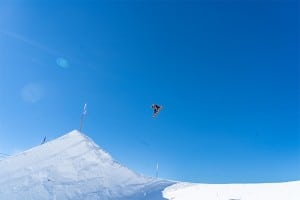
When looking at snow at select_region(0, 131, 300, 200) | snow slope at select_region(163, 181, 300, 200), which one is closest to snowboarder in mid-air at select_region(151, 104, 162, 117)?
snow at select_region(0, 131, 300, 200)

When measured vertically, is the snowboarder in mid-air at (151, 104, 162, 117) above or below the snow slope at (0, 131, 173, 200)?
above

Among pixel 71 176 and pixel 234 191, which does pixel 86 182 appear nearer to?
pixel 71 176

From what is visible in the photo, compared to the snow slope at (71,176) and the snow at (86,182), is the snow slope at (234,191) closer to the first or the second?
the snow at (86,182)

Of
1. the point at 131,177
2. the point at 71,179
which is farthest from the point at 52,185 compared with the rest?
the point at 131,177

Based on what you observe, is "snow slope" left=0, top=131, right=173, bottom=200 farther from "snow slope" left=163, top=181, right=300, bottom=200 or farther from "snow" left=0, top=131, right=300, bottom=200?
"snow slope" left=163, top=181, right=300, bottom=200

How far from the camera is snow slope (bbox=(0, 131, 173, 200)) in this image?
11.6m

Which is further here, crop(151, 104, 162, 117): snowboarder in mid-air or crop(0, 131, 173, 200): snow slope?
crop(151, 104, 162, 117): snowboarder in mid-air

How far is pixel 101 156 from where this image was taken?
46.6 ft

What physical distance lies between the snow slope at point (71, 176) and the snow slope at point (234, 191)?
2.70 feet

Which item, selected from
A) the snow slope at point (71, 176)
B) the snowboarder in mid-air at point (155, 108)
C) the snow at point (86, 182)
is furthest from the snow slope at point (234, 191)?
the snowboarder in mid-air at point (155, 108)

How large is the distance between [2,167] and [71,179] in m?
3.11

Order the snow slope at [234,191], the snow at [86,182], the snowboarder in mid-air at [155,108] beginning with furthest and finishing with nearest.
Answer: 1. the snowboarder in mid-air at [155,108]
2. the snow at [86,182]
3. the snow slope at [234,191]

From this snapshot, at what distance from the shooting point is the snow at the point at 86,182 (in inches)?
455

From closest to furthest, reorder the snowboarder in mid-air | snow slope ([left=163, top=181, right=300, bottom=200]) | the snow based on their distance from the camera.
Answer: snow slope ([left=163, top=181, right=300, bottom=200])
the snow
the snowboarder in mid-air
